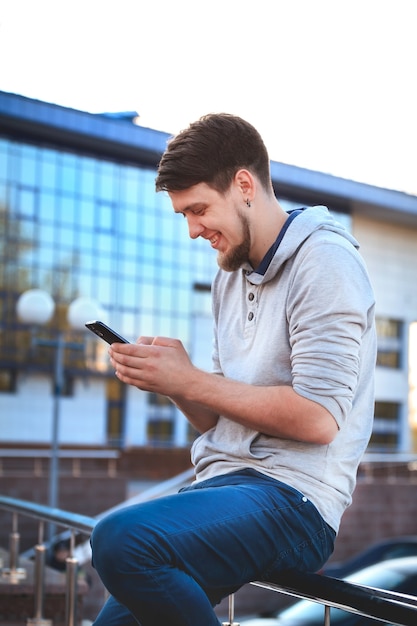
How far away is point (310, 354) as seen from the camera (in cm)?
194

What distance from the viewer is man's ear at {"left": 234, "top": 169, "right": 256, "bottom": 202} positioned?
2.12 meters

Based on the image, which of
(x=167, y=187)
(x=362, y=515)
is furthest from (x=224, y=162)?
(x=362, y=515)

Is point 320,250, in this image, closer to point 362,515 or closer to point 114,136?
point 362,515

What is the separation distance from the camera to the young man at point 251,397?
178 centimetres

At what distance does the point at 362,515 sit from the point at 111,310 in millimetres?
20900

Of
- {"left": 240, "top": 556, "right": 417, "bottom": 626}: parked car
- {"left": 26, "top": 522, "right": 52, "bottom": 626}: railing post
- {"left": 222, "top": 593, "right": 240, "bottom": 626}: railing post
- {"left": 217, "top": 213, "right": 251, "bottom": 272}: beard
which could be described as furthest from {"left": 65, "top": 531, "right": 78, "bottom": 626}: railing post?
{"left": 240, "top": 556, "right": 417, "bottom": 626}: parked car

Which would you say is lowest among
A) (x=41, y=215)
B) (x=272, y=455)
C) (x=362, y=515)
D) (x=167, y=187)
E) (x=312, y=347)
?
(x=362, y=515)

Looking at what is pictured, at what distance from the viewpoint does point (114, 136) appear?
121 feet

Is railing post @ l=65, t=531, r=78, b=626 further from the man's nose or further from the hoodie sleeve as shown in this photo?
the hoodie sleeve

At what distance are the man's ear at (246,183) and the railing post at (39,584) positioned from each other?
3.07 meters

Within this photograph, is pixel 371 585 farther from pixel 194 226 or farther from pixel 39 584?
pixel 194 226

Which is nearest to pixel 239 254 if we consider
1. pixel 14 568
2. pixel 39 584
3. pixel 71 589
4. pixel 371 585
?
pixel 71 589

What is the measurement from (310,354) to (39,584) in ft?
11.3

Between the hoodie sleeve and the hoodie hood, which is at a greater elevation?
the hoodie hood
